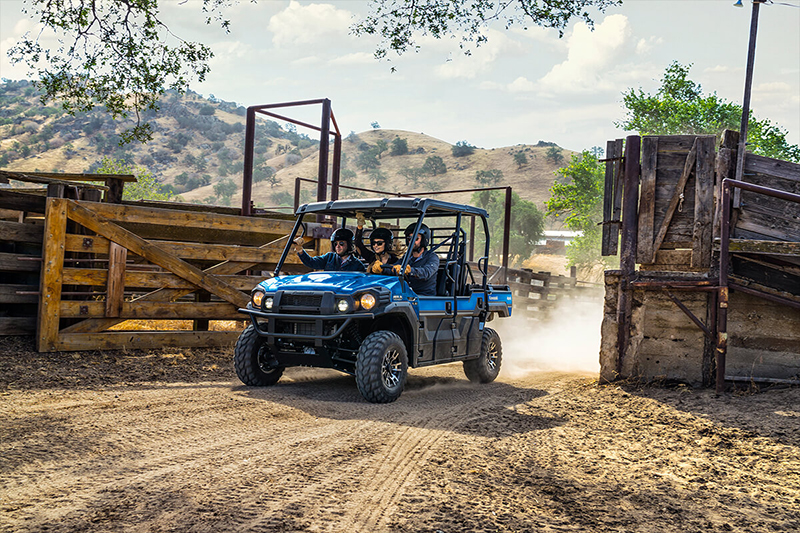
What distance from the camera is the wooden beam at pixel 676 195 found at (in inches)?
324

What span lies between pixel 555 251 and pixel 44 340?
241 ft

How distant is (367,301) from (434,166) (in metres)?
131

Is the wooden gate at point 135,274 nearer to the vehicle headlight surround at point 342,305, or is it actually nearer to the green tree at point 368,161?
the vehicle headlight surround at point 342,305

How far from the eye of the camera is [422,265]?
791cm

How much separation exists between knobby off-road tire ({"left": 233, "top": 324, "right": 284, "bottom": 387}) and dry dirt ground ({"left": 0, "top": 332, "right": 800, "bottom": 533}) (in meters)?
0.23

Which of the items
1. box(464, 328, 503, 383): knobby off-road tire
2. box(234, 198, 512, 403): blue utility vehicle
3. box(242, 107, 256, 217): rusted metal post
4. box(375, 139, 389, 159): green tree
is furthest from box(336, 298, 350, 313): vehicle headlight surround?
box(375, 139, 389, 159): green tree

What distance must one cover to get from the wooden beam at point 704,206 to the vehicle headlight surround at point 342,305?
424 cm

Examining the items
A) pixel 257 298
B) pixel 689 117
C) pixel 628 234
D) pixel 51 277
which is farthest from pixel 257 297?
pixel 689 117

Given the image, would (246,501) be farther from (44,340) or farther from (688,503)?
(44,340)

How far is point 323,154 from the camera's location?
12.2 metres

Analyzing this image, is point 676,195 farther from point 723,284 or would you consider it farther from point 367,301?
point 367,301

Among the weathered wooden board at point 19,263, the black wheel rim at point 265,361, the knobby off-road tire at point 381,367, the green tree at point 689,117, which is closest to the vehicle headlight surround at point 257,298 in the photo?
the black wheel rim at point 265,361

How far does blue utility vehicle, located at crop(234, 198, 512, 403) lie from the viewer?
703 centimetres

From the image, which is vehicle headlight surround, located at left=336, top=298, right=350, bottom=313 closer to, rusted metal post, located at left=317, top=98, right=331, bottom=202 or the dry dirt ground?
the dry dirt ground
